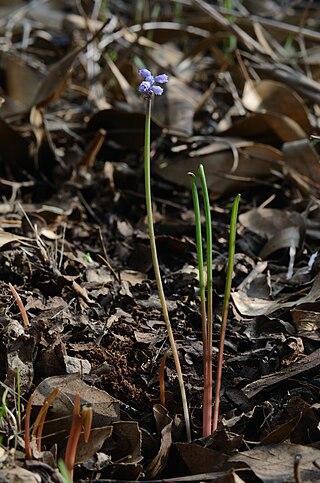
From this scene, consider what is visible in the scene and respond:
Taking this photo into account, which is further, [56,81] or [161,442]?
[56,81]

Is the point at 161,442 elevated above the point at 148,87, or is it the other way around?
the point at 148,87

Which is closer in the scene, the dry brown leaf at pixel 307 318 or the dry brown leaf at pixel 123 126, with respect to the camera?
the dry brown leaf at pixel 307 318

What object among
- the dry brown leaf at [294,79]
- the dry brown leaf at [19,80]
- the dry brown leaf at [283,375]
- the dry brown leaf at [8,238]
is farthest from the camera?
the dry brown leaf at [19,80]

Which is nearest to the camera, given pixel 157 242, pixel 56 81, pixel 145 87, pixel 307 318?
pixel 145 87

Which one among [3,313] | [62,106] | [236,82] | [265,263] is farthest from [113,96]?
[3,313]

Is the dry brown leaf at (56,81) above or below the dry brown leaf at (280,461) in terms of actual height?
above

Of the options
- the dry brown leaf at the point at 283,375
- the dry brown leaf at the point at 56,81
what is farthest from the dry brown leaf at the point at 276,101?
the dry brown leaf at the point at 283,375

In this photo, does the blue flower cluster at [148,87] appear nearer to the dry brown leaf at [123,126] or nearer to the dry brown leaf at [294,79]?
the dry brown leaf at [123,126]

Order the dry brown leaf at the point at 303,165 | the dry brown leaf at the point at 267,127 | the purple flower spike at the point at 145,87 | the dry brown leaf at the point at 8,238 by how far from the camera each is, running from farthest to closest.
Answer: the dry brown leaf at the point at 267,127 → the dry brown leaf at the point at 303,165 → the dry brown leaf at the point at 8,238 → the purple flower spike at the point at 145,87

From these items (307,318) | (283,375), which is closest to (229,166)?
(307,318)

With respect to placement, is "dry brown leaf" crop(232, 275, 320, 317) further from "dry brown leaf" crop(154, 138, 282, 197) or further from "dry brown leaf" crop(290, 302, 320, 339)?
"dry brown leaf" crop(154, 138, 282, 197)

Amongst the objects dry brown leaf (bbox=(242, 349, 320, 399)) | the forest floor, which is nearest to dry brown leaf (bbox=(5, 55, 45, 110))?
the forest floor

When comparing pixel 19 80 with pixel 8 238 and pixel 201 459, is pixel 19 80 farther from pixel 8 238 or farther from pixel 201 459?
pixel 201 459
